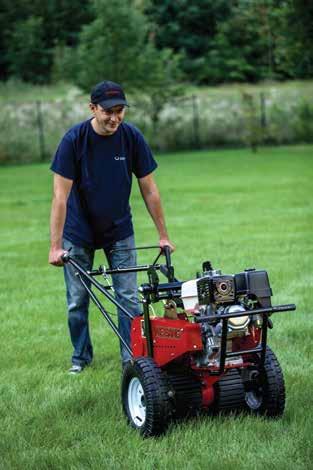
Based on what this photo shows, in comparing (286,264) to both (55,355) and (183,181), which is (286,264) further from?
(183,181)

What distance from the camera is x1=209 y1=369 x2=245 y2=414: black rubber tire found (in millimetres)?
4945

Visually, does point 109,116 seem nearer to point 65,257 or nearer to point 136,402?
point 65,257

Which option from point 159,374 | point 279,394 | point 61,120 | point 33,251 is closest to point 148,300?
point 159,374

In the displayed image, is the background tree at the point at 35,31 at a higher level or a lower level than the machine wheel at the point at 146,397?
higher

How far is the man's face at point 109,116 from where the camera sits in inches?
223

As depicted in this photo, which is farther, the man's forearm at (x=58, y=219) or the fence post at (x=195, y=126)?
the fence post at (x=195, y=126)

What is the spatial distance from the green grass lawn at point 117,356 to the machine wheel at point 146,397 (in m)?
0.08

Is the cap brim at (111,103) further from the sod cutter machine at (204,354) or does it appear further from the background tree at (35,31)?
the background tree at (35,31)

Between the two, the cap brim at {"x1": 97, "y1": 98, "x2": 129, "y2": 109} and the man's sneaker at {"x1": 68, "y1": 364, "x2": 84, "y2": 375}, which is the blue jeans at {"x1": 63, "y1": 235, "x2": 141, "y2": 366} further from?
the cap brim at {"x1": 97, "y1": 98, "x2": 129, "y2": 109}

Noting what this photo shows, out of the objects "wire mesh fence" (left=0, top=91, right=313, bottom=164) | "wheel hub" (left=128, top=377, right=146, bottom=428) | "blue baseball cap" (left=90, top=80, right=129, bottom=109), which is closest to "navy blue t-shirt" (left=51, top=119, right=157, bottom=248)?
"blue baseball cap" (left=90, top=80, right=129, bottom=109)

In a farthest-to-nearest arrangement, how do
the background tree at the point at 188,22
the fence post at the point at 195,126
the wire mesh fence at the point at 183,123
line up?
the background tree at the point at 188,22 < the fence post at the point at 195,126 < the wire mesh fence at the point at 183,123

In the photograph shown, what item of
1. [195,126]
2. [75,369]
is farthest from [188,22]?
[75,369]

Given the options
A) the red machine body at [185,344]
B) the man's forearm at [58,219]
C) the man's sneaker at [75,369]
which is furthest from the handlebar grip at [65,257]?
the man's sneaker at [75,369]

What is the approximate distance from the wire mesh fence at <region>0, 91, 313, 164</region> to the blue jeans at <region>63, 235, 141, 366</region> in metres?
27.9
